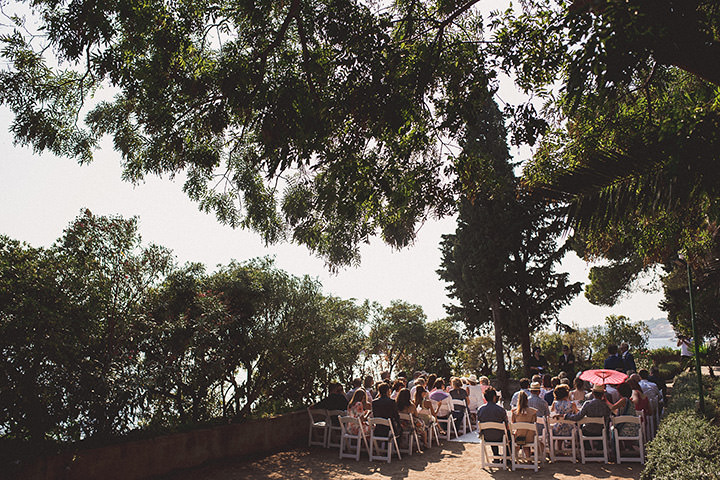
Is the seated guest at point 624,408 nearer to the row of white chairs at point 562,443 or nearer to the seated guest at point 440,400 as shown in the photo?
the row of white chairs at point 562,443

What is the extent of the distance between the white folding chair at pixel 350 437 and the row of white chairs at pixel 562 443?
2196 millimetres

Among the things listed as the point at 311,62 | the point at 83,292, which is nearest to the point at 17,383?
Result: the point at 83,292

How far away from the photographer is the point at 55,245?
23.3 feet

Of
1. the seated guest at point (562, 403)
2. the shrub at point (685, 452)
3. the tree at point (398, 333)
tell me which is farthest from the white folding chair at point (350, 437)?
the tree at point (398, 333)

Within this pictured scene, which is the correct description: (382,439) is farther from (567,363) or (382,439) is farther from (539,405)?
(567,363)

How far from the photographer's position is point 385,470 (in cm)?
837

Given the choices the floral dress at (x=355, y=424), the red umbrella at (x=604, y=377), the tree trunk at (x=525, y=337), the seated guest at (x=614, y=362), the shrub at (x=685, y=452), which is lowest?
the floral dress at (x=355, y=424)

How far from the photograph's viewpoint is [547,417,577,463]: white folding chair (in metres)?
8.45

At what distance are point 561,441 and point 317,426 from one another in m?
4.71

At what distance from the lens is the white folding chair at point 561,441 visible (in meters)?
8.45

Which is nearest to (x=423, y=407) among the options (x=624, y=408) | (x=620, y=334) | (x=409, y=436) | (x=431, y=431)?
(x=431, y=431)

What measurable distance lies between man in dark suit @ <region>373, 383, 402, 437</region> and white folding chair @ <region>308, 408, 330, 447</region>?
4.20 feet

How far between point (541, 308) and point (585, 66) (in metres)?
21.5

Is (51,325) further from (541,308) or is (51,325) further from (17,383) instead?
(541,308)
